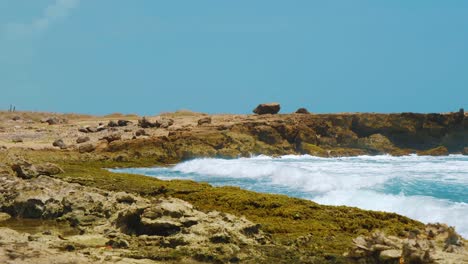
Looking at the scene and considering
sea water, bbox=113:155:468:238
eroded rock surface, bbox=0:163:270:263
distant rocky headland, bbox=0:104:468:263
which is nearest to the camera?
distant rocky headland, bbox=0:104:468:263

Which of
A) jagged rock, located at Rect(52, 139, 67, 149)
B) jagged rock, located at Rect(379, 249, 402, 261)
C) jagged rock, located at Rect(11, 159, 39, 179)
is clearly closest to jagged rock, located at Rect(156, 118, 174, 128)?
jagged rock, located at Rect(52, 139, 67, 149)

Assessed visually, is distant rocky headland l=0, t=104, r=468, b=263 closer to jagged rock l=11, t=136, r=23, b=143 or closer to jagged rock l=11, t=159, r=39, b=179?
jagged rock l=11, t=159, r=39, b=179

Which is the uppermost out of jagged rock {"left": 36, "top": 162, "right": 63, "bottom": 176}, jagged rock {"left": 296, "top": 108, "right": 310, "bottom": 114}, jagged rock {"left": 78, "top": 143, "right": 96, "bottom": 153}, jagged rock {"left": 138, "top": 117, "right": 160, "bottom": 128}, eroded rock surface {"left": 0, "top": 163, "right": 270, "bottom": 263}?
jagged rock {"left": 296, "top": 108, "right": 310, "bottom": 114}

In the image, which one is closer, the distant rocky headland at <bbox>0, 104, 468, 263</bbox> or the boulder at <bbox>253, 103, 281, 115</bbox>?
the distant rocky headland at <bbox>0, 104, 468, 263</bbox>

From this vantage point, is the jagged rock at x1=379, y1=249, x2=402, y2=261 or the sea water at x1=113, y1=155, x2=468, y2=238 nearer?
the jagged rock at x1=379, y1=249, x2=402, y2=261

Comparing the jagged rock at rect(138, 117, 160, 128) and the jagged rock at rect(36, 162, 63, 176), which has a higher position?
the jagged rock at rect(138, 117, 160, 128)

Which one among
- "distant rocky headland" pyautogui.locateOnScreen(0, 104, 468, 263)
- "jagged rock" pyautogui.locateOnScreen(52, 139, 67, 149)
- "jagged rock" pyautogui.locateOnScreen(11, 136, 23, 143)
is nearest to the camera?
"distant rocky headland" pyautogui.locateOnScreen(0, 104, 468, 263)

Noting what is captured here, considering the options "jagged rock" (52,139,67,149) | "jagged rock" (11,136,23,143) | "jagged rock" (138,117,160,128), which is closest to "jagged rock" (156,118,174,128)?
"jagged rock" (138,117,160,128)

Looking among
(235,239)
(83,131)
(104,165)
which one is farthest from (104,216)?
(83,131)

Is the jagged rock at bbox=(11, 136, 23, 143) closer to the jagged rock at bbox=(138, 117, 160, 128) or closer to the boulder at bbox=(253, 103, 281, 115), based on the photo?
the jagged rock at bbox=(138, 117, 160, 128)

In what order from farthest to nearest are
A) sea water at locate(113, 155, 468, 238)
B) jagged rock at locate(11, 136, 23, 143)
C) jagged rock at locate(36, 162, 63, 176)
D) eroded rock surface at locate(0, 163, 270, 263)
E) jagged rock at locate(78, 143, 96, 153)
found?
jagged rock at locate(11, 136, 23, 143) → jagged rock at locate(78, 143, 96, 153) → jagged rock at locate(36, 162, 63, 176) → sea water at locate(113, 155, 468, 238) → eroded rock surface at locate(0, 163, 270, 263)

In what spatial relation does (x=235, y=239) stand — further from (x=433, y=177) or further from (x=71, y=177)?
(x=433, y=177)

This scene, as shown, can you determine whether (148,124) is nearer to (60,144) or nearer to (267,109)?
(60,144)

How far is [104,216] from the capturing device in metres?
14.3
